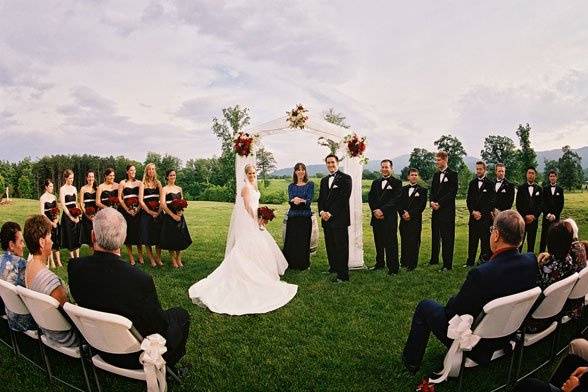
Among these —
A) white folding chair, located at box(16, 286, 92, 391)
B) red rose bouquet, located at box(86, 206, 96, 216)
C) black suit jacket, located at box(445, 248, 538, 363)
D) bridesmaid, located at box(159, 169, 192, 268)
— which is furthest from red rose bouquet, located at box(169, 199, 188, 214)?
black suit jacket, located at box(445, 248, 538, 363)

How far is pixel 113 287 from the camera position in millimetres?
3195

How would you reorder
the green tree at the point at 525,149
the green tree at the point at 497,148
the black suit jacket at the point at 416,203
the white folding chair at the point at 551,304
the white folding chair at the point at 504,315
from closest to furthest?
the white folding chair at the point at 504,315 → the white folding chair at the point at 551,304 → the black suit jacket at the point at 416,203 → the green tree at the point at 525,149 → the green tree at the point at 497,148

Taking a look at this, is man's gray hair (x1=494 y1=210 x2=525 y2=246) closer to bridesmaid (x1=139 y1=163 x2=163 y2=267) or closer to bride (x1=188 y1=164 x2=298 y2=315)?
bride (x1=188 y1=164 x2=298 y2=315)

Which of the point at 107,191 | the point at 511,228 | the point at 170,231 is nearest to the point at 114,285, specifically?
the point at 511,228

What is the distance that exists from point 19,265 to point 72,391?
1510mm

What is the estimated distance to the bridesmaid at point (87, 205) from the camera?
928 centimetres

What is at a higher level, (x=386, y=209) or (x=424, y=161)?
(x=424, y=161)

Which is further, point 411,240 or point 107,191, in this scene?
point 107,191

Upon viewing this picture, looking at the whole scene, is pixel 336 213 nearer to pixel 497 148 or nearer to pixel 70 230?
pixel 70 230

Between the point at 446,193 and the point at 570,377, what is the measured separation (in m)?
6.20

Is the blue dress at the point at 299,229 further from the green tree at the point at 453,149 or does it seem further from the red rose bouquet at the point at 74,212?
the green tree at the point at 453,149

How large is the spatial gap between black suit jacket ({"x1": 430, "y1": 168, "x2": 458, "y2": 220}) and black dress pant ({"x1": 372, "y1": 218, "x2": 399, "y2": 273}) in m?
1.01

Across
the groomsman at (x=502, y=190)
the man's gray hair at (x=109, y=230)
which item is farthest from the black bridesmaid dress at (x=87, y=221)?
the groomsman at (x=502, y=190)

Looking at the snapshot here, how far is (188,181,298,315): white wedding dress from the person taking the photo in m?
6.32
